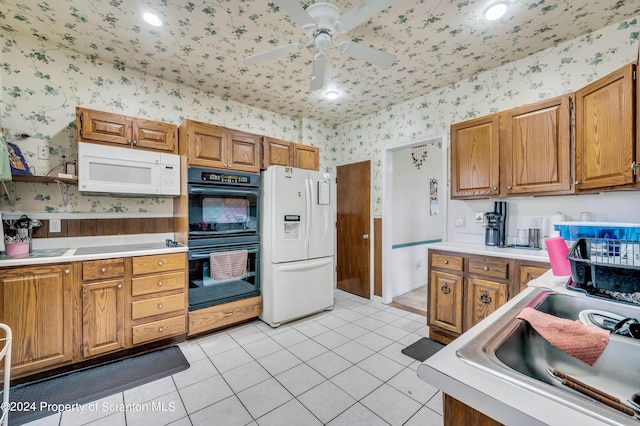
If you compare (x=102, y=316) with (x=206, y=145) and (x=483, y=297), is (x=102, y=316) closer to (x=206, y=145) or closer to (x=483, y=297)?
(x=206, y=145)

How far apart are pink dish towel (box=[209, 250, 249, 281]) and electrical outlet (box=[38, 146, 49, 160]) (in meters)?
1.64

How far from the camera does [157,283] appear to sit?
2.43 meters

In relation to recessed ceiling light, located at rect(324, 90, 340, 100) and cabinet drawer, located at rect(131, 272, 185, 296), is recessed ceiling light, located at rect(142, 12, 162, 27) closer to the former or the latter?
recessed ceiling light, located at rect(324, 90, 340, 100)

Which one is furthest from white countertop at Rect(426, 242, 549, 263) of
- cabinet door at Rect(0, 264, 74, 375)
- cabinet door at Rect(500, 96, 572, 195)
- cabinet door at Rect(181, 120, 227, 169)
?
cabinet door at Rect(0, 264, 74, 375)

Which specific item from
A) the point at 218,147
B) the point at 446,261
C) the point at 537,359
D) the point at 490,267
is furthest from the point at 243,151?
the point at 537,359

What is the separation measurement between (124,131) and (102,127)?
0.16m

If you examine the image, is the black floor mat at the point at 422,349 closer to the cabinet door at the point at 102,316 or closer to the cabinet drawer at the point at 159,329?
the cabinet drawer at the point at 159,329

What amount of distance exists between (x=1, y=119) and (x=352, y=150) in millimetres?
3766

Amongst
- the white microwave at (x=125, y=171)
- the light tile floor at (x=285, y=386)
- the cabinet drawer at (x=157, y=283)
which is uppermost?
the white microwave at (x=125, y=171)

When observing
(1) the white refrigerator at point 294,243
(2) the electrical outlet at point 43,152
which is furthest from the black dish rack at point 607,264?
(2) the electrical outlet at point 43,152

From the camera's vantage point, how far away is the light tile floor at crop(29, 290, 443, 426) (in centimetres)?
168

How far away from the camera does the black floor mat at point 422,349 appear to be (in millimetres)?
2361

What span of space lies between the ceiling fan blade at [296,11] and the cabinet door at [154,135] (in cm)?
172

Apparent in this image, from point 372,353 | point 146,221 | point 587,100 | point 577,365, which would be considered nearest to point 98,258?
point 146,221
